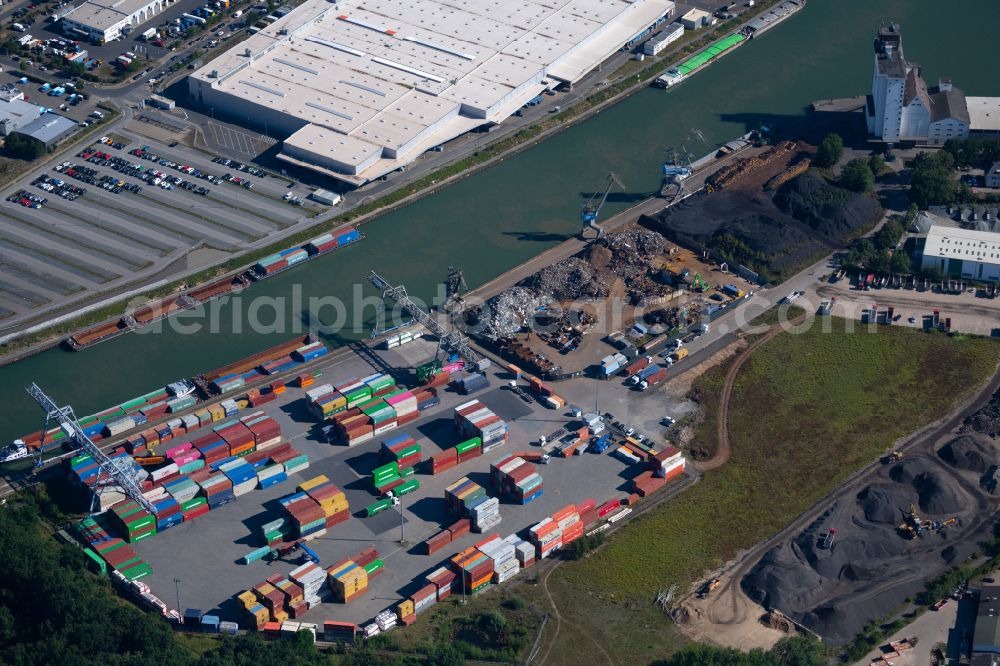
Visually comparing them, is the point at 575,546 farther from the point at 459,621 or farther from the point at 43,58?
the point at 43,58

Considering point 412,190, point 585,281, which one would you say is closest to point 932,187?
point 585,281

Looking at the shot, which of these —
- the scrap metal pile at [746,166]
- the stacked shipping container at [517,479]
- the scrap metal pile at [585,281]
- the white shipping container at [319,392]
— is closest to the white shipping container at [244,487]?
the white shipping container at [319,392]

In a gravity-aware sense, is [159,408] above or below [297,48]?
below

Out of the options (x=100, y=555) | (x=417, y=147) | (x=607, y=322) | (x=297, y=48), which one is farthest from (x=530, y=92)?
→ (x=100, y=555)

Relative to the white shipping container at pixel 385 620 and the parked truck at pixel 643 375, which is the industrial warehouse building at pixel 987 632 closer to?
the parked truck at pixel 643 375

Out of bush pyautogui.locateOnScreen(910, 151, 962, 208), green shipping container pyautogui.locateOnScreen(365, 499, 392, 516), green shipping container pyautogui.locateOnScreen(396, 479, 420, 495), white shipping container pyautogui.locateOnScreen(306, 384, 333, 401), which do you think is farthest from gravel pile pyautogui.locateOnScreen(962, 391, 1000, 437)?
white shipping container pyautogui.locateOnScreen(306, 384, 333, 401)

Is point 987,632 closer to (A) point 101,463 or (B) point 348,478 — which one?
(B) point 348,478
